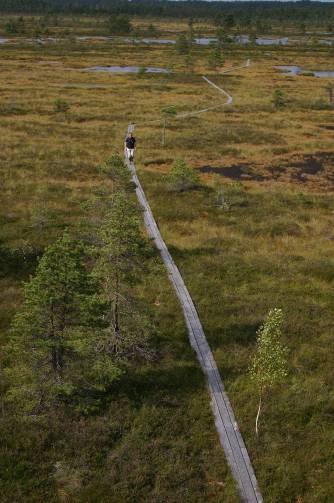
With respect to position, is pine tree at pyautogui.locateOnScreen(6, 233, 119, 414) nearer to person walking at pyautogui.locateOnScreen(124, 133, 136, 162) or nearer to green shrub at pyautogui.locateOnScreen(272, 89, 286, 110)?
person walking at pyautogui.locateOnScreen(124, 133, 136, 162)

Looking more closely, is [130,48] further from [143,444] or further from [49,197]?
[143,444]

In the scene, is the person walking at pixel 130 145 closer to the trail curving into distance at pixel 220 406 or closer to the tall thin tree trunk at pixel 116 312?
the trail curving into distance at pixel 220 406

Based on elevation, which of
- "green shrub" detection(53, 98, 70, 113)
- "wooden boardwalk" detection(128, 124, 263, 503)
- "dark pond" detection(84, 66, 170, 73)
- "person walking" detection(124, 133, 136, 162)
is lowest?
"wooden boardwalk" detection(128, 124, 263, 503)

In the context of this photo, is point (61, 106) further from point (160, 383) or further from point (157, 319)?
point (160, 383)

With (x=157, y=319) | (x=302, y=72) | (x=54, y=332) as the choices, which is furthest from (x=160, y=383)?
(x=302, y=72)

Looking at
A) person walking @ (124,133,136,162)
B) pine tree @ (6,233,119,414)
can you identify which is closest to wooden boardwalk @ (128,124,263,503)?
pine tree @ (6,233,119,414)

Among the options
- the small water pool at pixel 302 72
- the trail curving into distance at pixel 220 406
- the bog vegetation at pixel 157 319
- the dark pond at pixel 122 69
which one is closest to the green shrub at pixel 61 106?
the bog vegetation at pixel 157 319

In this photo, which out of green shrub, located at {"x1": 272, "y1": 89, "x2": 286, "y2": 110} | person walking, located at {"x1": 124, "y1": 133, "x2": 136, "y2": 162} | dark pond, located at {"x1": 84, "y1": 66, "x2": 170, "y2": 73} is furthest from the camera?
dark pond, located at {"x1": 84, "y1": 66, "x2": 170, "y2": 73}
